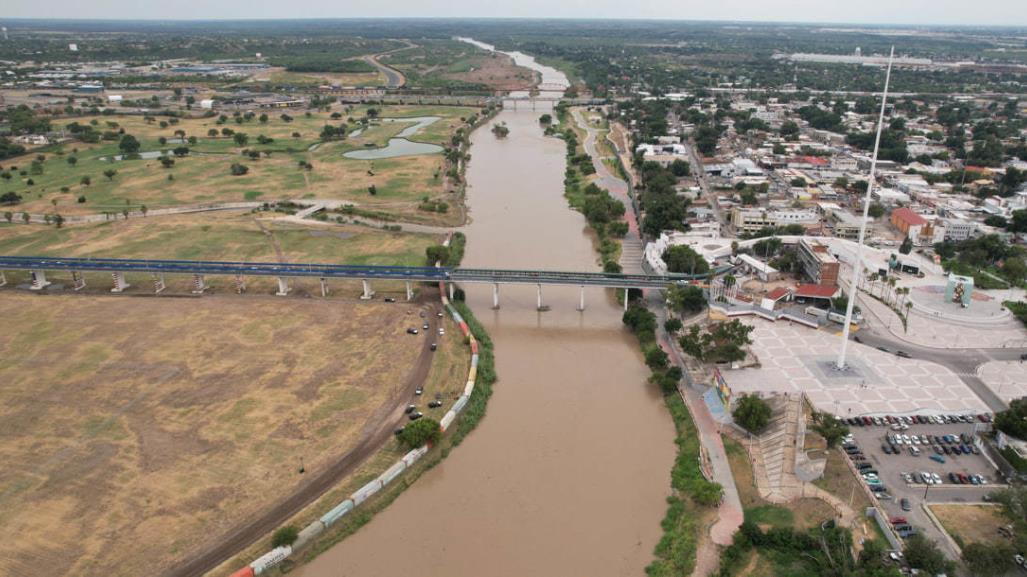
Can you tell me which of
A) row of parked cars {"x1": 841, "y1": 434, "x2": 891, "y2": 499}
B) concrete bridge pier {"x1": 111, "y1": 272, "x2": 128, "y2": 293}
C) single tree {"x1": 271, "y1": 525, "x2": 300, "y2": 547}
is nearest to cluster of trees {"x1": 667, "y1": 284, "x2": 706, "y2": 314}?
row of parked cars {"x1": 841, "y1": 434, "x2": 891, "y2": 499}

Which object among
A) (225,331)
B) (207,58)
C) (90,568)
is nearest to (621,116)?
(225,331)

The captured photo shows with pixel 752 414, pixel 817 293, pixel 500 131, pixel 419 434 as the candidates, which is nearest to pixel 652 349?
pixel 752 414

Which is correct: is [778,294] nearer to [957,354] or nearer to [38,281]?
[957,354]

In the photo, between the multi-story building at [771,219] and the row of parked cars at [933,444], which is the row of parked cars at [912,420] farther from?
the multi-story building at [771,219]

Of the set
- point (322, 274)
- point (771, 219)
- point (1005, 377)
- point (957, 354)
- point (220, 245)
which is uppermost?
point (771, 219)

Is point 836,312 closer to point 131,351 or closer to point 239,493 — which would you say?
point 239,493

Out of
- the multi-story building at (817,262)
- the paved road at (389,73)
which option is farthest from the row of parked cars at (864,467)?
the paved road at (389,73)
